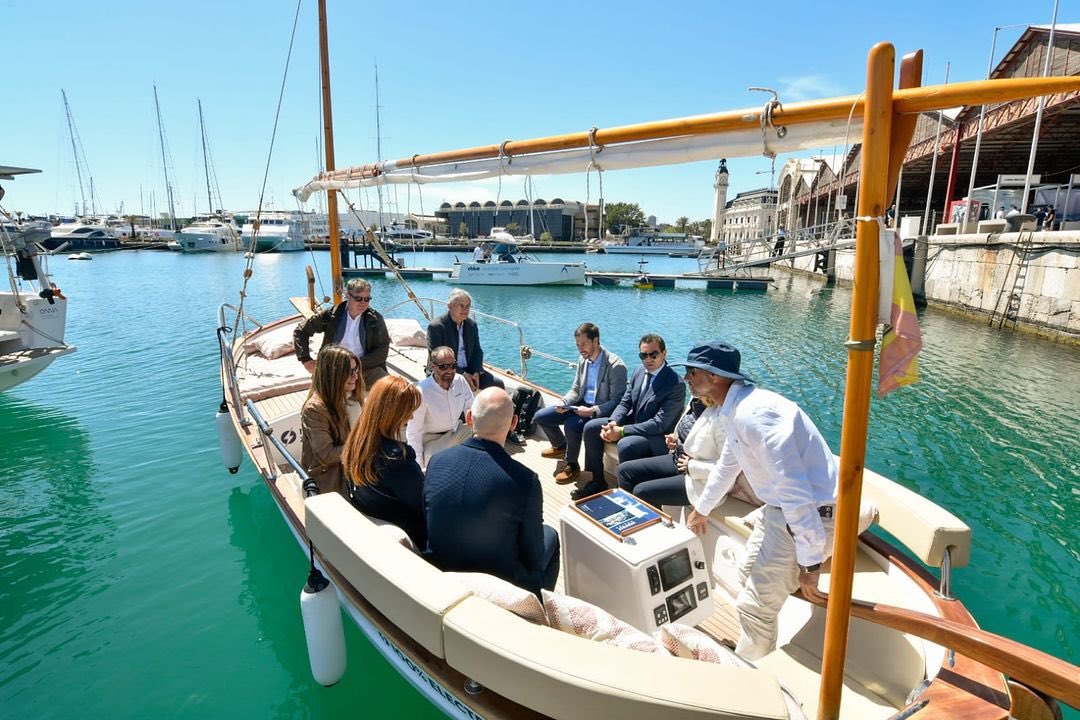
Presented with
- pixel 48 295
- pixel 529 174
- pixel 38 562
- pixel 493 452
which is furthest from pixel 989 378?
pixel 48 295

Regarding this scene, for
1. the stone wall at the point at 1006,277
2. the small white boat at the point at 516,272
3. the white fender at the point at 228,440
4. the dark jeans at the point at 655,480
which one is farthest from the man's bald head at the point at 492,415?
the small white boat at the point at 516,272

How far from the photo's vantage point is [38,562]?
17.3ft

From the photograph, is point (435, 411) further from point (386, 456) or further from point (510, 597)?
point (510, 597)

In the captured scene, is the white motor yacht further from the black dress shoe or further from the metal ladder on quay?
the black dress shoe

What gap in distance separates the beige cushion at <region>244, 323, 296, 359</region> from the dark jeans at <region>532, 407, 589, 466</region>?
4.60 meters

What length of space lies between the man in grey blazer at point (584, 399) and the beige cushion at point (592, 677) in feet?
10.00

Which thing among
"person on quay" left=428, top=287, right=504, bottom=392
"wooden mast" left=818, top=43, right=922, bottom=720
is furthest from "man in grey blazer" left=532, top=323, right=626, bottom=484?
"wooden mast" left=818, top=43, right=922, bottom=720

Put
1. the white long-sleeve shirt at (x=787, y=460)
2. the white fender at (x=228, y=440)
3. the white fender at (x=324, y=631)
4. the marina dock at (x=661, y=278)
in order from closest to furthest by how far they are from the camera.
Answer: the white long-sleeve shirt at (x=787, y=460), the white fender at (x=324, y=631), the white fender at (x=228, y=440), the marina dock at (x=661, y=278)

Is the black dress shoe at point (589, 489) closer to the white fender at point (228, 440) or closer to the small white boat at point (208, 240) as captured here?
the white fender at point (228, 440)

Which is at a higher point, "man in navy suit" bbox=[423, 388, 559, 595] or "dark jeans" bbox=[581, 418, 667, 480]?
"man in navy suit" bbox=[423, 388, 559, 595]

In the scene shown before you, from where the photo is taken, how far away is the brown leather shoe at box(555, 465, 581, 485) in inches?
195

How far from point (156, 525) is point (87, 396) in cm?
649

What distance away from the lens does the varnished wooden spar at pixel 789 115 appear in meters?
1.45

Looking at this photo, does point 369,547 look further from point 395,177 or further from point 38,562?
point 38,562
